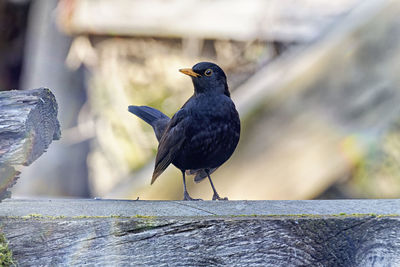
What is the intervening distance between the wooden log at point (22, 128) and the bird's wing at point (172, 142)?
1.38 m

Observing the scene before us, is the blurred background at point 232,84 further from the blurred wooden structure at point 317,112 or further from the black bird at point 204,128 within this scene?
the black bird at point 204,128

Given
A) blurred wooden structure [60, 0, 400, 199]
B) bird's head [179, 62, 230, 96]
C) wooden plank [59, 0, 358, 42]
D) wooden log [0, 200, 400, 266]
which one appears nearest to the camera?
wooden log [0, 200, 400, 266]

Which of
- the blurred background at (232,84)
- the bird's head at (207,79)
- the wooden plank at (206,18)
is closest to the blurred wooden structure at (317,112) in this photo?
the blurred background at (232,84)

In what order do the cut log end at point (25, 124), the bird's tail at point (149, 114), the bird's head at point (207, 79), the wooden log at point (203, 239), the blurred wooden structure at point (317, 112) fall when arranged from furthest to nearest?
the blurred wooden structure at point (317, 112), the bird's tail at point (149, 114), the bird's head at point (207, 79), the cut log end at point (25, 124), the wooden log at point (203, 239)

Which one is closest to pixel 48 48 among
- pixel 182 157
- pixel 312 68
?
pixel 312 68

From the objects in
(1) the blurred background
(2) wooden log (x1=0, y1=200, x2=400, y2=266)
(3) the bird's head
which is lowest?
(2) wooden log (x1=0, y1=200, x2=400, y2=266)

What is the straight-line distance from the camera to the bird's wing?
3.53 metres

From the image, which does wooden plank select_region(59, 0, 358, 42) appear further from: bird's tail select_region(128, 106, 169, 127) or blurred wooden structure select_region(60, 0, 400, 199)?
bird's tail select_region(128, 106, 169, 127)

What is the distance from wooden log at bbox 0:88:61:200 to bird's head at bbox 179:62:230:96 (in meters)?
1.53

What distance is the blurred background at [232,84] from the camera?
490 centimetres

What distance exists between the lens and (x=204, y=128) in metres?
3.46

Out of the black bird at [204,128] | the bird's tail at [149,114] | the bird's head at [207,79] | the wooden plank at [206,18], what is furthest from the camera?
the wooden plank at [206,18]

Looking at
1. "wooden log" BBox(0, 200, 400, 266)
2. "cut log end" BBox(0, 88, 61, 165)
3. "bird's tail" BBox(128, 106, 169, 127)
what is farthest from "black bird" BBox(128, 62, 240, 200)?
"wooden log" BBox(0, 200, 400, 266)

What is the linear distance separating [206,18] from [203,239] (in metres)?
4.75
